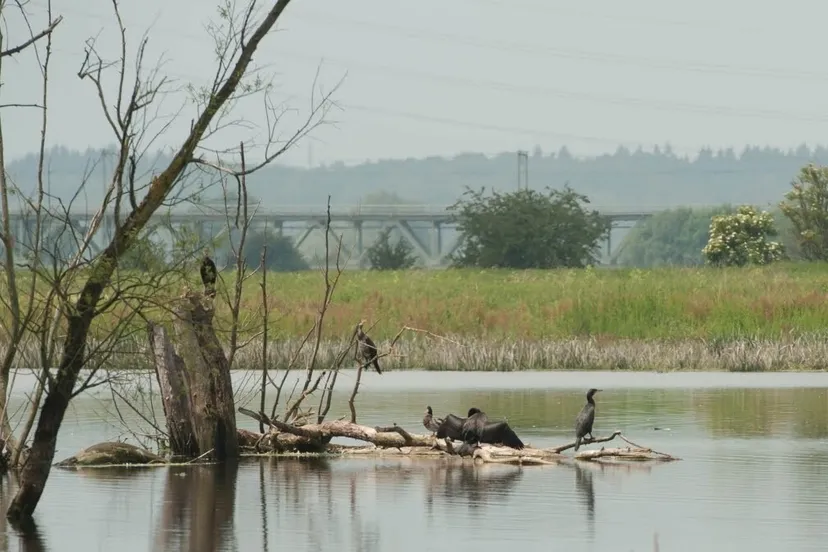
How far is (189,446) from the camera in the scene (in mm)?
17938

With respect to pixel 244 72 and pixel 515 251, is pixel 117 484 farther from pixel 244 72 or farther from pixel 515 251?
pixel 515 251

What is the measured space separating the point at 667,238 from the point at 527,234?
117 metres

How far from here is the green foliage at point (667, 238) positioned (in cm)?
17862

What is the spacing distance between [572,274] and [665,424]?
31186mm

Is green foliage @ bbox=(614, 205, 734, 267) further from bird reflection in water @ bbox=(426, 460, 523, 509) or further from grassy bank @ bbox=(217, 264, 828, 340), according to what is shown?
bird reflection in water @ bbox=(426, 460, 523, 509)

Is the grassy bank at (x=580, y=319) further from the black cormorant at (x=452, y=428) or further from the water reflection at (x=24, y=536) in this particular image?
the water reflection at (x=24, y=536)

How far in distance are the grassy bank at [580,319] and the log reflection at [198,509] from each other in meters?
7.43

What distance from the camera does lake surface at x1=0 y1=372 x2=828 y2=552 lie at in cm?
1306

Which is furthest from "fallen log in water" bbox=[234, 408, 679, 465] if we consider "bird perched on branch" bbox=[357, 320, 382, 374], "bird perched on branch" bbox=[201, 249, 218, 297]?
"bird perched on branch" bbox=[201, 249, 218, 297]

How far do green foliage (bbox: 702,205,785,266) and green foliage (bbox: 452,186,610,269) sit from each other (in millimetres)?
5229

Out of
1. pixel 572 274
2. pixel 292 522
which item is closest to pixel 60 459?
pixel 292 522

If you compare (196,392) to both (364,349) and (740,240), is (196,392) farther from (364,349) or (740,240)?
(740,240)

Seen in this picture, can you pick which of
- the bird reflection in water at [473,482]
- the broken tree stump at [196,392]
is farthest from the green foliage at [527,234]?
the bird reflection in water at [473,482]

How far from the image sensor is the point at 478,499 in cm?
Result: 1498
